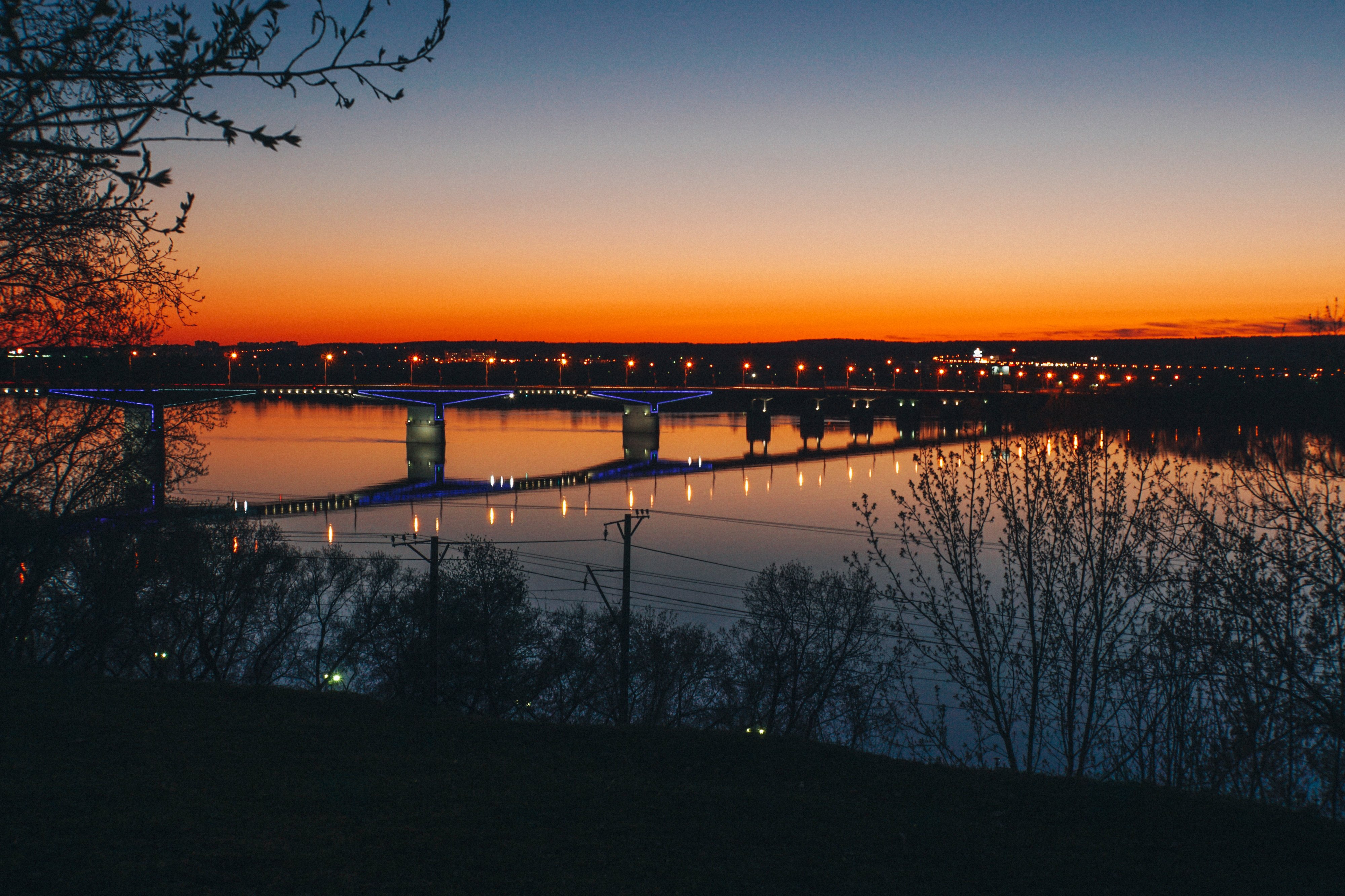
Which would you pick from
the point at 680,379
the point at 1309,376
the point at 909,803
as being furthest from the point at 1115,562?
the point at 680,379

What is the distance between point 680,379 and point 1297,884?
119 metres

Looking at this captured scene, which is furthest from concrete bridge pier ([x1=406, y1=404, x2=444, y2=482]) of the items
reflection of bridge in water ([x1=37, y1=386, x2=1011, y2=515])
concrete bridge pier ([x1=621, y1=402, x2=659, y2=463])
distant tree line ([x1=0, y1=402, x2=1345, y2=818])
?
distant tree line ([x1=0, y1=402, x2=1345, y2=818])

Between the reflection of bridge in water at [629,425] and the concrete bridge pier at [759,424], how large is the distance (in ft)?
0.36

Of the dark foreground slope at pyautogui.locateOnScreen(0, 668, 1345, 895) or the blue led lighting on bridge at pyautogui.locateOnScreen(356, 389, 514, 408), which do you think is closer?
the dark foreground slope at pyautogui.locateOnScreen(0, 668, 1345, 895)

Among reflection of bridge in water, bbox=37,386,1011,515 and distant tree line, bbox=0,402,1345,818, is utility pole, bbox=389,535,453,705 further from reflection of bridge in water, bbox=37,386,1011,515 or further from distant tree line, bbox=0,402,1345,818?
reflection of bridge in water, bbox=37,386,1011,515

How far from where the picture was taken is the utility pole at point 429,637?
17141 millimetres

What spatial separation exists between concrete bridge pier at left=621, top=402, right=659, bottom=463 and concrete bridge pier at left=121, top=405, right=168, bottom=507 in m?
74.8

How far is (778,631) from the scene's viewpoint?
26.5 meters

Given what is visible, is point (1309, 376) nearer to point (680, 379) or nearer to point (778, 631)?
point (778, 631)

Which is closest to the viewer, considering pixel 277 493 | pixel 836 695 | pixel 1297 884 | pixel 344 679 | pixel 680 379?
pixel 1297 884

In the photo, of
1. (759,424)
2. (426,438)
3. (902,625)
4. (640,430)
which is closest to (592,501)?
(426,438)

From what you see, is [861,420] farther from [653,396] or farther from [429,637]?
[429,637]

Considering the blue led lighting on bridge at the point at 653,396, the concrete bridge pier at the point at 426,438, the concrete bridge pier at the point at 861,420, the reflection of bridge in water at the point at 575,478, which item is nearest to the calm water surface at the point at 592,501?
the reflection of bridge in water at the point at 575,478

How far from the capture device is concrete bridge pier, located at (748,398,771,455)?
4188 inches
